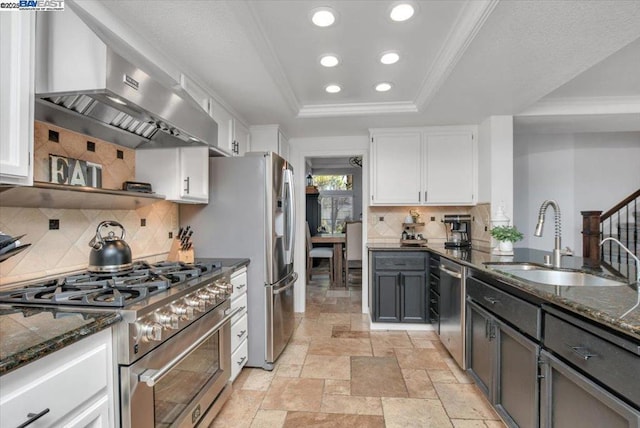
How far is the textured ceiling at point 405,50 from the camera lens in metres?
1.63

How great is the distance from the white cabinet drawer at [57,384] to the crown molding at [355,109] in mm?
2708

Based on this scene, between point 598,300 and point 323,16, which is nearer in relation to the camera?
point 598,300

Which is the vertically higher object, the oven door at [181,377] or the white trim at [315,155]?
the white trim at [315,155]

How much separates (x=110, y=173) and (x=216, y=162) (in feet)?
2.55

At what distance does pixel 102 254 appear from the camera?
1.63 meters

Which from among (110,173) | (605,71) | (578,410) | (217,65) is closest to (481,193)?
(605,71)

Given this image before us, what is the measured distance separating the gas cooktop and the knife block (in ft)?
1.51

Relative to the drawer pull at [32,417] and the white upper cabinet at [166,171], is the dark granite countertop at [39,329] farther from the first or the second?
the white upper cabinet at [166,171]

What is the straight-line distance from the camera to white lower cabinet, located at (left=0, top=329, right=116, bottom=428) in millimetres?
771

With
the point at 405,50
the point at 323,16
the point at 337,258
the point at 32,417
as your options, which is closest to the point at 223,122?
the point at 323,16

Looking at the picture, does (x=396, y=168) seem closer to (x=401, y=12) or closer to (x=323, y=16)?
(x=401, y=12)

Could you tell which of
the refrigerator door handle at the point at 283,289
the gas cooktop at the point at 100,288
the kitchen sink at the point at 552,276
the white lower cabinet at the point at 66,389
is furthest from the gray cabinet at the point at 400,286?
the white lower cabinet at the point at 66,389

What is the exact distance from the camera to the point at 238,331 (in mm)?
2244

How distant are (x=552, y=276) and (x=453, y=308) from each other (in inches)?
30.2
